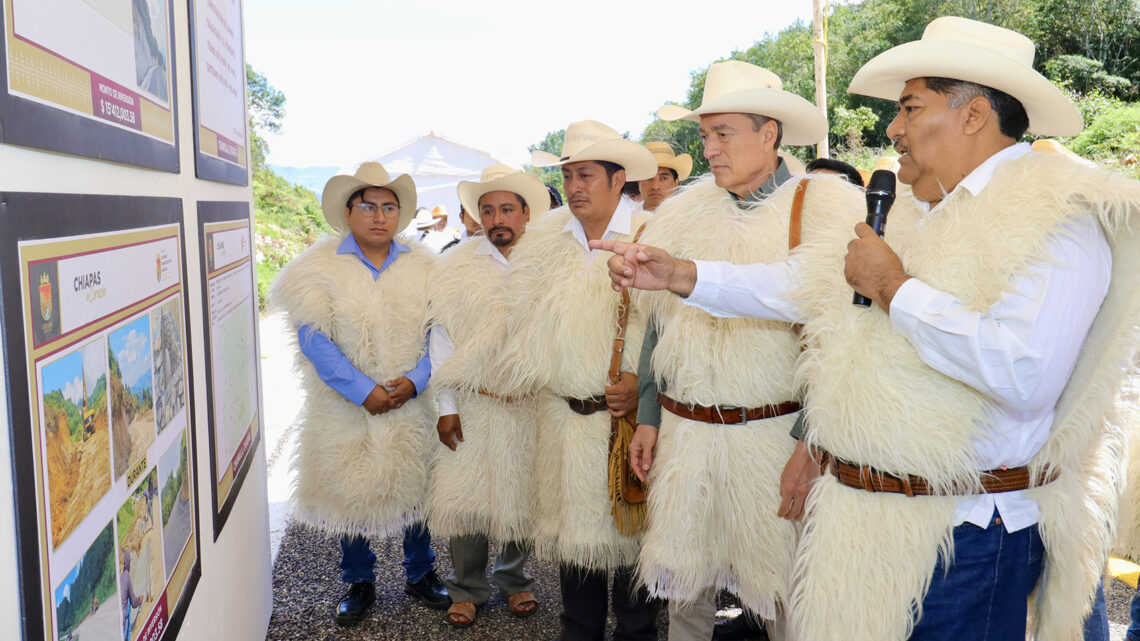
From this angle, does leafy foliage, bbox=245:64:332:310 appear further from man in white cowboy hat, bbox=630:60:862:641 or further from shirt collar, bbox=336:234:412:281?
man in white cowboy hat, bbox=630:60:862:641

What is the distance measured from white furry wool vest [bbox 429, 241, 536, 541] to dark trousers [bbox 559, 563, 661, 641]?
0.36 meters

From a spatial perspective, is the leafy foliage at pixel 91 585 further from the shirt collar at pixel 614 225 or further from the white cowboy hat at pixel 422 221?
the white cowboy hat at pixel 422 221

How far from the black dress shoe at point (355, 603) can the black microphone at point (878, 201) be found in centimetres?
296

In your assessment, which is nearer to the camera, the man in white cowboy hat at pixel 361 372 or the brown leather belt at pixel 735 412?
the brown leather belt at pixel 735 412

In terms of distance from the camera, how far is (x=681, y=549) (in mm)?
2627

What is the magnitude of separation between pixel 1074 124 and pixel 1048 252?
61 centimetres

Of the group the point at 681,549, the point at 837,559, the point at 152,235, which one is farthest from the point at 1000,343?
the point at 152,235

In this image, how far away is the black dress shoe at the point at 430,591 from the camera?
156 inches

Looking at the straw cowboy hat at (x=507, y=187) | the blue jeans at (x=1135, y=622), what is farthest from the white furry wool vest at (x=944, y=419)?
the straw cowboy hat at (x=507, y=187)

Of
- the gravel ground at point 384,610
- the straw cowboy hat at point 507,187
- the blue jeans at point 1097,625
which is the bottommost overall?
the gravel ground at point 384,610

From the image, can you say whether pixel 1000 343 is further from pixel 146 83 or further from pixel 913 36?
pixel 913 36

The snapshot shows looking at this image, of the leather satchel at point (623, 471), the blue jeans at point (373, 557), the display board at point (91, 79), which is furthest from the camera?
the blue jeans at point (373, 557)

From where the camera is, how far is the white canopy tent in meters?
13.7

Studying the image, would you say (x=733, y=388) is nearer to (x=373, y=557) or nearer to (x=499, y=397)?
(x=499, y=397)
